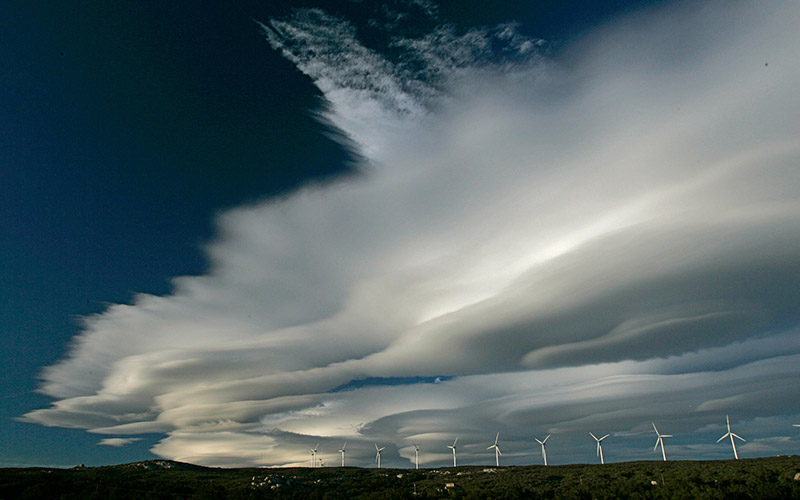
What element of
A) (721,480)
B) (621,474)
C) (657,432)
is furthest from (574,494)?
(657,432)

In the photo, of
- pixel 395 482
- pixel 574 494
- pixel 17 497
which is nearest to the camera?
pixel 574 494

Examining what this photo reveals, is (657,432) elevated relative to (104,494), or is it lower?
lower

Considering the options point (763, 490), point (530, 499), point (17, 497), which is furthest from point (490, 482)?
point (17, 497)

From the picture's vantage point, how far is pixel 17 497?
88812 millimetres

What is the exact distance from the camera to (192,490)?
111 metres

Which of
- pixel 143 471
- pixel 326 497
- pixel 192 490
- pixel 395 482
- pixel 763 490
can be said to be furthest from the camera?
pixel 143 471

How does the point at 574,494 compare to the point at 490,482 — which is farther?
the point at 490,482

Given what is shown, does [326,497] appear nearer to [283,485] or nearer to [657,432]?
[283,485]

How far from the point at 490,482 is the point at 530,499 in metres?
48.3

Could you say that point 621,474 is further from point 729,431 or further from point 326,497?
point 729,431

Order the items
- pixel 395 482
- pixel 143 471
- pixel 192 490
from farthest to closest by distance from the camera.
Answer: pixel 143 471, pixel 395 482, pixel 192 490

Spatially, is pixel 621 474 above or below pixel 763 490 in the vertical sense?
below

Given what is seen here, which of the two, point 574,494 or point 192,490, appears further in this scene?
point 192,490

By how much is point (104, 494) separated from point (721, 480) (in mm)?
120153
